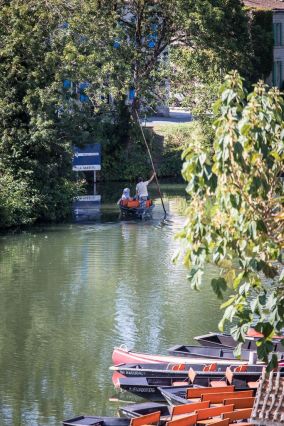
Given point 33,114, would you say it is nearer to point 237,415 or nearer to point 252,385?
point 252,385

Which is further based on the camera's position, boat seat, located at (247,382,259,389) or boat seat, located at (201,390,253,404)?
boat seat, located at (247,382,259,389)

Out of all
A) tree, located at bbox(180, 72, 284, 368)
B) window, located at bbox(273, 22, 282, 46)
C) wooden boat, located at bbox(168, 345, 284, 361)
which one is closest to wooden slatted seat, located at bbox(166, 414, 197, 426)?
tree, located at bbox(180, 72, 284, 368)

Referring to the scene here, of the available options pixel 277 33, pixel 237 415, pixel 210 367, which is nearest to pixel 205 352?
pixel 210 367

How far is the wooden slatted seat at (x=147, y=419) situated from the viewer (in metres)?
18.7

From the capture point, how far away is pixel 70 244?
40719 millimetres

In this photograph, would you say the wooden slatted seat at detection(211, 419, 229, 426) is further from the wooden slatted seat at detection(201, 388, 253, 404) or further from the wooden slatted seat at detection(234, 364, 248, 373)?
the wooden slatted seat at detection(234, 364, 248, 373)

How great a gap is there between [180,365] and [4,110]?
2268 cm

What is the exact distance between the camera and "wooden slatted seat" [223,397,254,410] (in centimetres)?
2020

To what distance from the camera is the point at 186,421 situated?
61.9 ft

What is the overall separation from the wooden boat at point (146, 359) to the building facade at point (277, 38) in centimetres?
5353

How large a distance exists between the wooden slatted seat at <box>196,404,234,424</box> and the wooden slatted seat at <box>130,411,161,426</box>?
0.72 m

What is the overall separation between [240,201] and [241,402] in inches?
282

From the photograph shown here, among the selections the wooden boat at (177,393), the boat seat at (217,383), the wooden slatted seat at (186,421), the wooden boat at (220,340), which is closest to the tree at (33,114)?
the wooden boat at (220,340)

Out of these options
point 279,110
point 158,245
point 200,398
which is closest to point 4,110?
point 158,245
